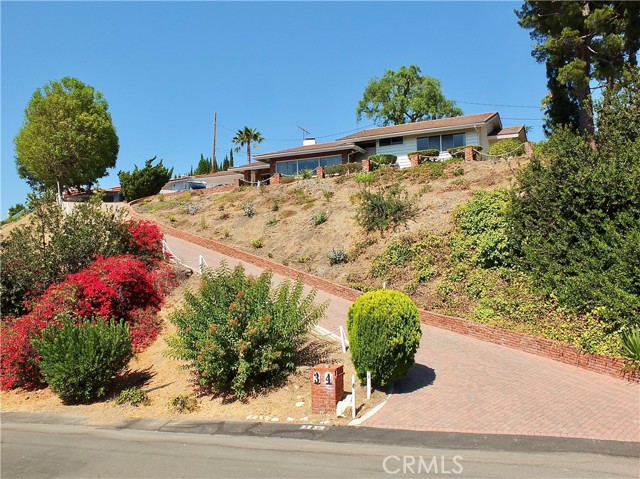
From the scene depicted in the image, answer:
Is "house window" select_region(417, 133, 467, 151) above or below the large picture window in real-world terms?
above

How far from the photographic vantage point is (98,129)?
49750 mm

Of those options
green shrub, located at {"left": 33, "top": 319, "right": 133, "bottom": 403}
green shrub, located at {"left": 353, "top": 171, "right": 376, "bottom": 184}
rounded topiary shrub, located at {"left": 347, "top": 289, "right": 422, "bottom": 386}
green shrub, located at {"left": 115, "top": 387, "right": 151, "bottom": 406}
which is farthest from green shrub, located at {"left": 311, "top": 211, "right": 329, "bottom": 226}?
rounded topiary shrub, located at {"left": 347, "top": 289, "right": 422, "bottom": 386}

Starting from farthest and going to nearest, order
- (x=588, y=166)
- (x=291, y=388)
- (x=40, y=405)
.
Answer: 1. (x=588, y=166)
2. (x=40, y=405)
3. (x=291, y=388)

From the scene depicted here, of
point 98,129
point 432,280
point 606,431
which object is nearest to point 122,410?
point 606,431

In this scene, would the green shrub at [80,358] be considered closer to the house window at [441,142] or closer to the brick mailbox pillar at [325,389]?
the brick mailbox pillar at [325,389]

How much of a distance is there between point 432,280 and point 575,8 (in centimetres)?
1667

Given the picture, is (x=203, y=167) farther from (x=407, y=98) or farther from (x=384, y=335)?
(x=384, y=335)

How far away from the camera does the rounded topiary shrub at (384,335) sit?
30.9ft

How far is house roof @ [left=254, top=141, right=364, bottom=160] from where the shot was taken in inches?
1524

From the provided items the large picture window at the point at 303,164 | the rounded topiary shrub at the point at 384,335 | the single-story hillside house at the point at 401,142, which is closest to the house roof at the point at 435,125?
the single-story hillside house at the point at 401,142

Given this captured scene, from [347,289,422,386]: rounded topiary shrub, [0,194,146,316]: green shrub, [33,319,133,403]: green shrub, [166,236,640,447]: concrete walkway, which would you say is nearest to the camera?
[166,236,640,447]: concrete walkway

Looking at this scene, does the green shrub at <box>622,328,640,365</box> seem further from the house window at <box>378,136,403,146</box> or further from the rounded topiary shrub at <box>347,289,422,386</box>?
the house window at <box>378,136,403,146</box>

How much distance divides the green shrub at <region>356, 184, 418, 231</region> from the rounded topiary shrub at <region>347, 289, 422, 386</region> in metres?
12.2

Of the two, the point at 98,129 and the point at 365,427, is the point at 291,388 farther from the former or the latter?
the point at 98,129
